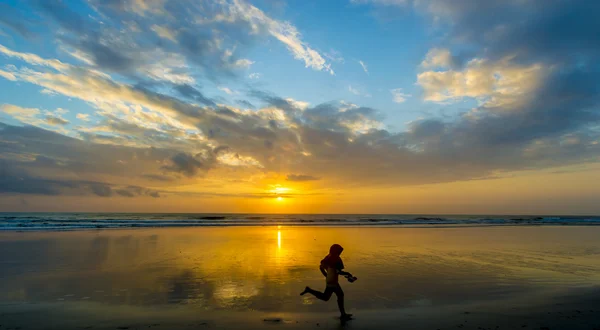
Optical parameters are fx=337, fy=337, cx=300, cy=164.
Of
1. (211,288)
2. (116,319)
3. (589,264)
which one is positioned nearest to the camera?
(116,319)

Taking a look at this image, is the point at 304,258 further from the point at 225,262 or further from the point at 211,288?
the point at 211,288

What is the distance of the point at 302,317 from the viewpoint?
26.3ft

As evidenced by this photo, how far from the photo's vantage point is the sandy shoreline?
746 cm

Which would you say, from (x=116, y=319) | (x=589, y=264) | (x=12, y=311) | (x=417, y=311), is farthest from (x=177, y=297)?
(x=589, y=264)

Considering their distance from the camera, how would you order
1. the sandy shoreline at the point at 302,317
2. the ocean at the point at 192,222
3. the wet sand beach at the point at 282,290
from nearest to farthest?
the sandy shoreline at the point at 302,317
the wet sand beach at the point at 282,290
the ocean at the point at 192,222

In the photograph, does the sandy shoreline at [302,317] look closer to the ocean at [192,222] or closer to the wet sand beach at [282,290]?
the wet sand beach at [282,290]

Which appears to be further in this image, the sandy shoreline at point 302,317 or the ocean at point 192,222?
the ocean at point 192,222

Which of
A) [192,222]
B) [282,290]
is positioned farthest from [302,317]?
[192,222]

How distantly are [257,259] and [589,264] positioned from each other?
1522cm

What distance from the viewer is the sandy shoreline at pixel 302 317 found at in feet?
24.5

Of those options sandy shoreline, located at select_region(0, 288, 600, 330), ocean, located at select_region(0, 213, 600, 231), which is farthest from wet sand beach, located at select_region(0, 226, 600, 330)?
ocean, located at select_region(0, 213, 600, 231)

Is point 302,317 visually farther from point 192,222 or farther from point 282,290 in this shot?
point 192,222

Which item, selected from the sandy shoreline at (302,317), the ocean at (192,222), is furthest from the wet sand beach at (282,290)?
the ocean at (192,222)

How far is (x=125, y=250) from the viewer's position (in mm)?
19125
